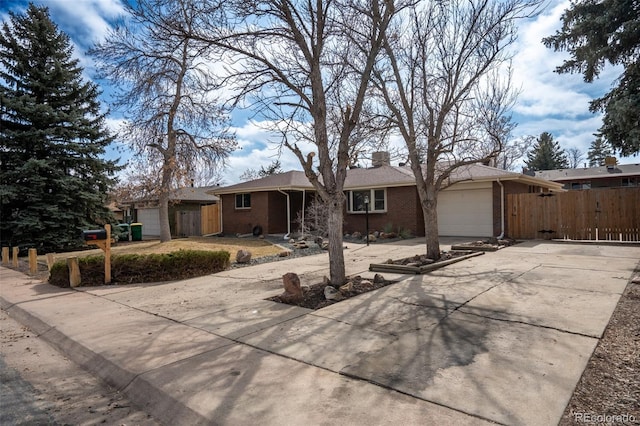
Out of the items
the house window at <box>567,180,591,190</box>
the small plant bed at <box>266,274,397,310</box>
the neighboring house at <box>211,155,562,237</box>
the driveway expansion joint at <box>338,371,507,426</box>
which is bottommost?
the driveway expansion joint at <box>338,371,507,426</box>

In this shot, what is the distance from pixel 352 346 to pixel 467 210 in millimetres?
14255

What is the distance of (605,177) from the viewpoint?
34.8 m

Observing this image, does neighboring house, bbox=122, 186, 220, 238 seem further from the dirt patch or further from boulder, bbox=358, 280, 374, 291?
the dirt patch

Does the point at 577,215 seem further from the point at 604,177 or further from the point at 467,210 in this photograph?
the point at 604,177

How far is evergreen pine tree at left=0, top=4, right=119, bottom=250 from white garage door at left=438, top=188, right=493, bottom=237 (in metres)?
17.3

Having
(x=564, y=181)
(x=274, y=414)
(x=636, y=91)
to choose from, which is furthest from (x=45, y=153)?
(x=564, y=181)

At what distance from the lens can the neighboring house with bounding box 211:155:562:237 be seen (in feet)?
52.2

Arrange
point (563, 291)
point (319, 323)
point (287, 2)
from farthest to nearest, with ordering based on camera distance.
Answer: point (287, 2), point (563, 291), point (319, 323)

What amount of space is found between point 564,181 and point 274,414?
43.0 metres

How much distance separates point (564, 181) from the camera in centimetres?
3744

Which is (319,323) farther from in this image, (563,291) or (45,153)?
(45,153)

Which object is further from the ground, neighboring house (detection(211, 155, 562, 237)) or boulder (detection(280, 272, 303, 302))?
neighboring house (detection(211, 155, 562, 237))

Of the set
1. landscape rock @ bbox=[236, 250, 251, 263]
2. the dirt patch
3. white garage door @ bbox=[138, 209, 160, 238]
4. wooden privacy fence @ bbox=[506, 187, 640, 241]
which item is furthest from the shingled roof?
the dirt patch

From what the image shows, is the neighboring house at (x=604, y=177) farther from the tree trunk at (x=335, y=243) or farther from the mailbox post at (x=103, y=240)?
the mailbox post at (x=103, y=240)
